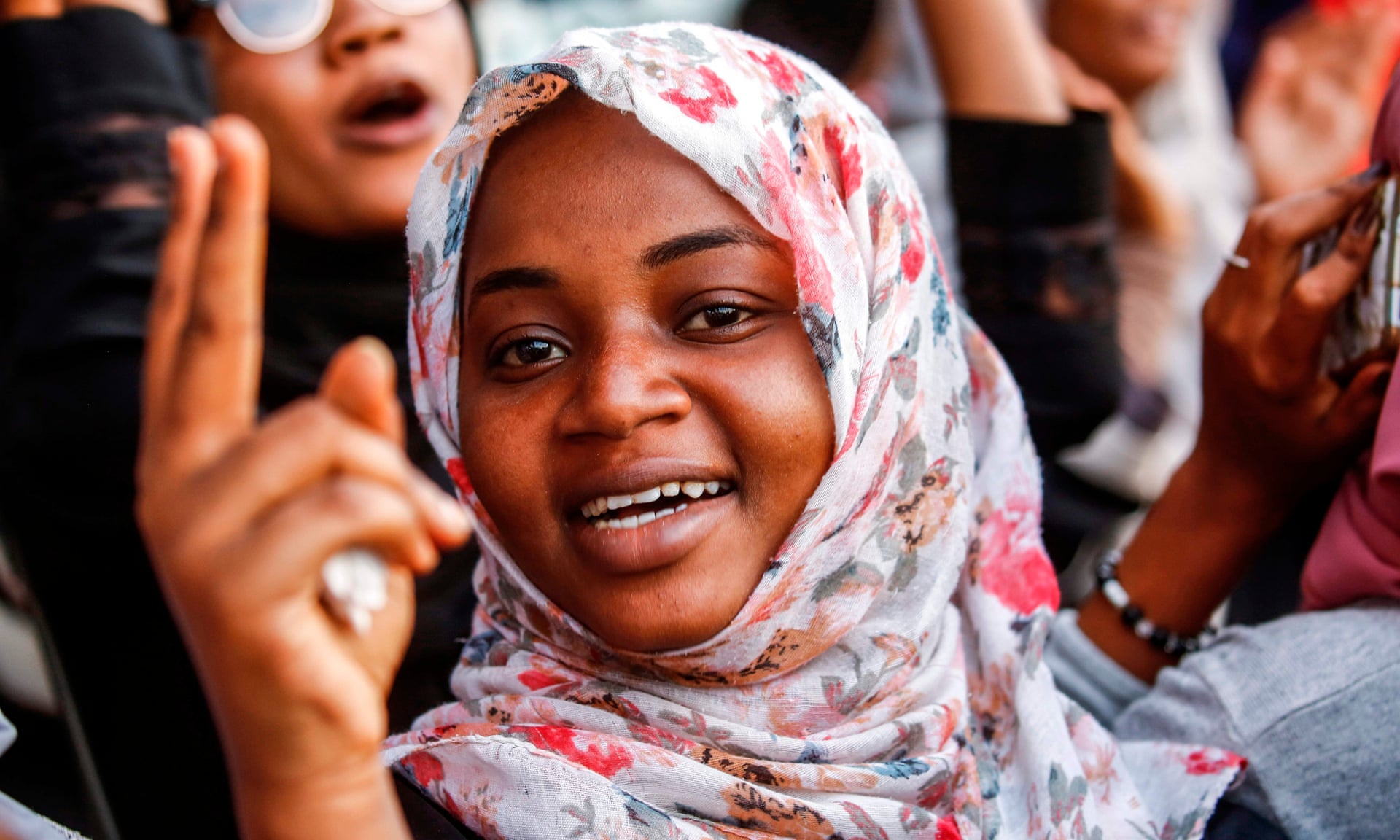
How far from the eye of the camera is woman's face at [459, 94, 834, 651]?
3.34ft

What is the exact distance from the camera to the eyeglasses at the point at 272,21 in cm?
153

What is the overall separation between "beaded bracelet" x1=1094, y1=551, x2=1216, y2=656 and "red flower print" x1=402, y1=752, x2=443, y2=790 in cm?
90

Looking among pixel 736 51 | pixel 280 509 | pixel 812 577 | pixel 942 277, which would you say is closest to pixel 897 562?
pixel 812 577

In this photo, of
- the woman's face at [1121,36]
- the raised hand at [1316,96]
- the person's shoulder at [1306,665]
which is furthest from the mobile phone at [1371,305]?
the raised hand at [1316,96]

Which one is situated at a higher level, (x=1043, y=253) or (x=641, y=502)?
(x=641, y=502)

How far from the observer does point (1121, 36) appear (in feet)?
9.28

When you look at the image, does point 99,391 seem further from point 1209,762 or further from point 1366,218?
point 1366,218

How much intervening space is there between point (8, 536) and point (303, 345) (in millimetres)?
657

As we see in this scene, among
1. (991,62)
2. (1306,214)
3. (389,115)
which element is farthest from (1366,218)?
(389,115)

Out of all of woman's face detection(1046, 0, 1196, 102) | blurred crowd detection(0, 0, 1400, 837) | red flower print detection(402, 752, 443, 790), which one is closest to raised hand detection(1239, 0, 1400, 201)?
woman's face detection(1046, 0, 1196, 102)

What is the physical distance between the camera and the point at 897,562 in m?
1.14

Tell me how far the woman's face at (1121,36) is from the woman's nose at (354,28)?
1.91 metres

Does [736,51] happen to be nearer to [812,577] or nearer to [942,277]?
[942,277]

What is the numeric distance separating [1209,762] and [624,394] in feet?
2.40
